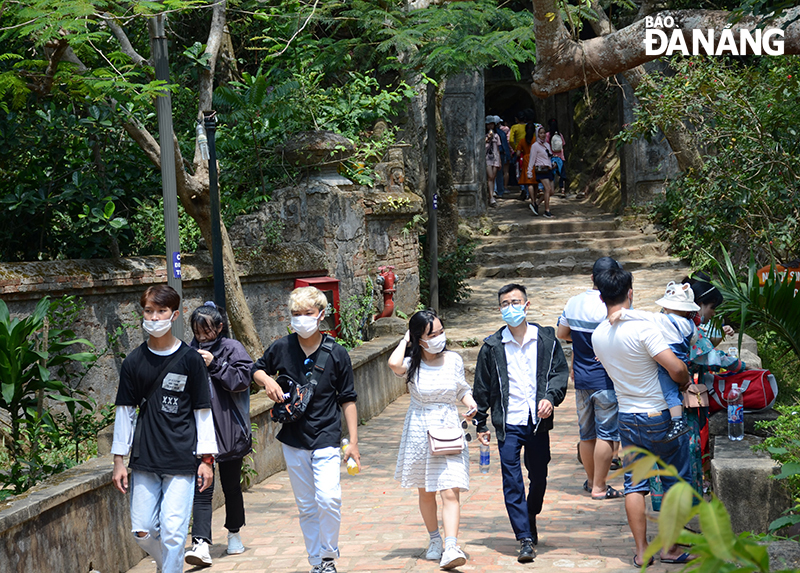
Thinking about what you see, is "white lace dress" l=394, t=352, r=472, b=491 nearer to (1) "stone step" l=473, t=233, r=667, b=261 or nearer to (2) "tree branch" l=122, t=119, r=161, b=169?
(2) "tree branch" l=122, t=119, r=161, b=169

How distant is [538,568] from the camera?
5.34 m

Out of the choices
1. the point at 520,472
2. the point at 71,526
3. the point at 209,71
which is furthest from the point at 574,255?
the point at 71,526

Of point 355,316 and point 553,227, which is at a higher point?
point 553,227

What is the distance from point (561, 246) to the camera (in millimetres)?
18516

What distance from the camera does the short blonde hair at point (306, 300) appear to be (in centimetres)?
537

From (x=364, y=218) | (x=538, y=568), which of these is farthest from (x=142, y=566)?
(x=364, y=218)

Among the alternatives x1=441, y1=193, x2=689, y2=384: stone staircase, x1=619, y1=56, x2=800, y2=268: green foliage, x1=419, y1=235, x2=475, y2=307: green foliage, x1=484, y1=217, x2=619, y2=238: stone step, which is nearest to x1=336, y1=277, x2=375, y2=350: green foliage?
x1=441, y1=193, x2=689, y2=384: stone staircase

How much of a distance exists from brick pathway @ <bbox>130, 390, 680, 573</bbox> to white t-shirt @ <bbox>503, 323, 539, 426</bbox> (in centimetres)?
89

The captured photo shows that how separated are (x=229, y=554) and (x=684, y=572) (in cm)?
526

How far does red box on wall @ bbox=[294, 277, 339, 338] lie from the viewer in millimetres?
10968

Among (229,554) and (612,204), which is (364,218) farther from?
(612,204)

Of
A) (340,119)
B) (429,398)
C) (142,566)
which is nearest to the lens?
(429,398)

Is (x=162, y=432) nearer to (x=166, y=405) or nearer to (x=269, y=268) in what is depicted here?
(x=166, y=405)

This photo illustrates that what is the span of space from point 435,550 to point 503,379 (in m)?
1.15
